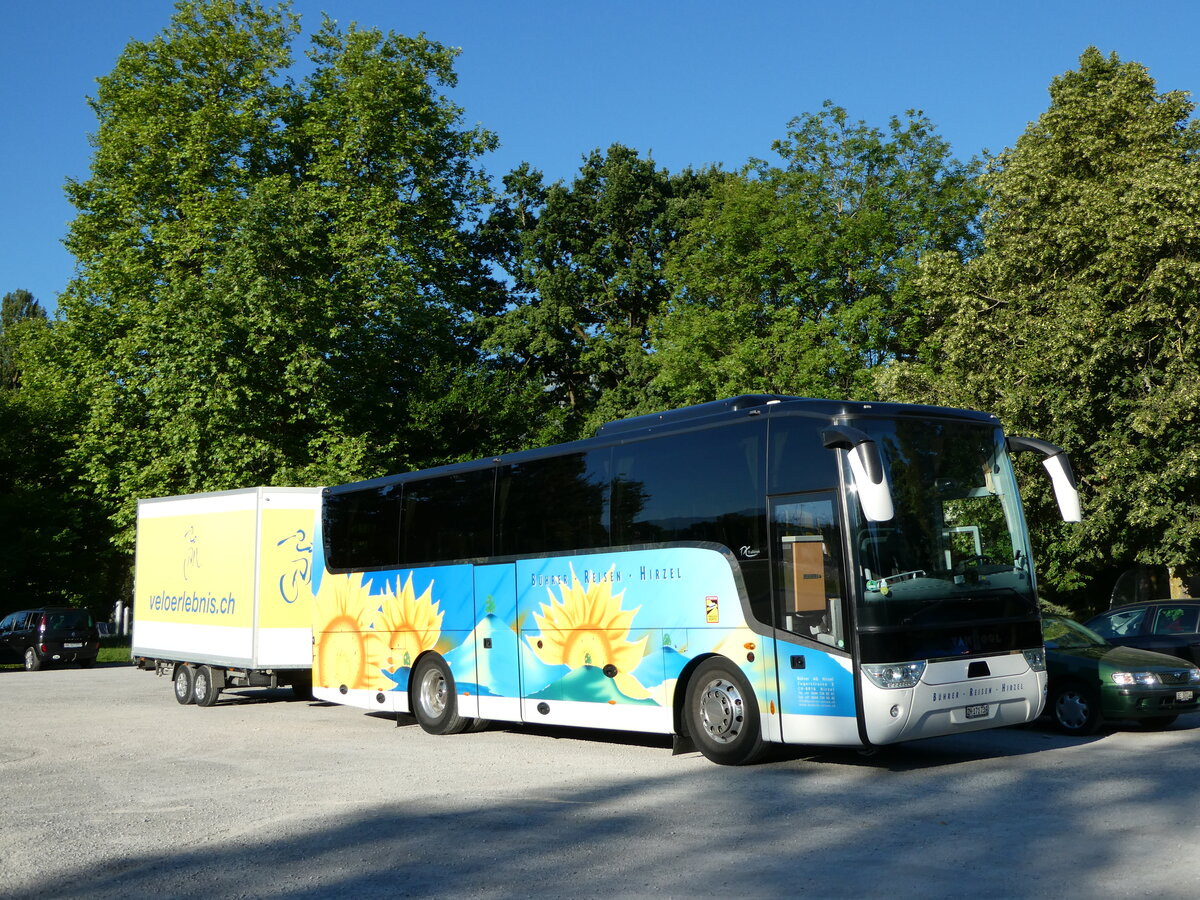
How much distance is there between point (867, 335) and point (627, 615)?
24145 millimetres

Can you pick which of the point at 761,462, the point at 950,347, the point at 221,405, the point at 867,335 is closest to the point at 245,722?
the point at 761,462

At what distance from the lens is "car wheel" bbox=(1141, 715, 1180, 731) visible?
13891mm

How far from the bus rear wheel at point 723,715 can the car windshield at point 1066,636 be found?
4.33m

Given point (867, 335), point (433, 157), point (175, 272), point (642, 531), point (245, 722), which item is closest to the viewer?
point (642, 531)

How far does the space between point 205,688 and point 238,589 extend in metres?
2.28

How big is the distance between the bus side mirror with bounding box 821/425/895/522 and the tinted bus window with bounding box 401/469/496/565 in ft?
18.9

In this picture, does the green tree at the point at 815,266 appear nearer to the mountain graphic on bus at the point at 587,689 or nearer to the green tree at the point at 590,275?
the green tree at the point at 590,275

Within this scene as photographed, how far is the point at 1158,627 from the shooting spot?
1570cm

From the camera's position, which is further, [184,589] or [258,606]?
[184,589]

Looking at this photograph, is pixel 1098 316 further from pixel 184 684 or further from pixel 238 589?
pixel 184 684

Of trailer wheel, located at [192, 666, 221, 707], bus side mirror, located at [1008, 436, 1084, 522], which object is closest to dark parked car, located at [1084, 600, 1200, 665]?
bus side mirror, located at [1008, 436, 1084, 522]

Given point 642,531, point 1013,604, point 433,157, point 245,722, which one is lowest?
point 245,722

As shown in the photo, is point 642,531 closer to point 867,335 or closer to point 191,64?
point 867,335

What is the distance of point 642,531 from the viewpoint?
12570mm
